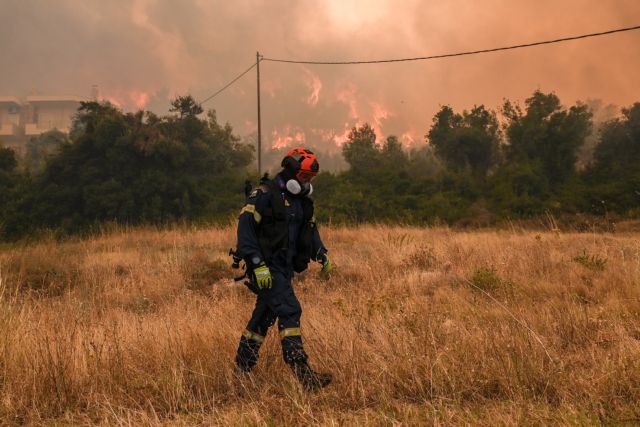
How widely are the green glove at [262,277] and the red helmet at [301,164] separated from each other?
91 cm

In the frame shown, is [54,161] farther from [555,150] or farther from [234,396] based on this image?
[555,150]

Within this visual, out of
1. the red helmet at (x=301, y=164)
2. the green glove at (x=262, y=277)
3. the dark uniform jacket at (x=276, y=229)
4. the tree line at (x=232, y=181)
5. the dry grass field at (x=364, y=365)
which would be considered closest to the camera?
the dry grass field at (x=364, y=365)

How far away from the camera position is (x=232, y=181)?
28.4m

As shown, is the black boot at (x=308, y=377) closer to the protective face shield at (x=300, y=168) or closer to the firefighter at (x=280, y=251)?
the firefighter at (x=280, y=251)

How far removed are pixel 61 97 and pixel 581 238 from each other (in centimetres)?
17980

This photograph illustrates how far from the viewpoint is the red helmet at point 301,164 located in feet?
13.6

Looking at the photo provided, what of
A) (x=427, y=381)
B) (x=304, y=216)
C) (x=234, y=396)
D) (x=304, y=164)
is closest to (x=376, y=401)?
(x=427, y=381)

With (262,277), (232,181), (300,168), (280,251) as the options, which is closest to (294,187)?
(300,168)

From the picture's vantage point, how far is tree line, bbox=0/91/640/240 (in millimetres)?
23266

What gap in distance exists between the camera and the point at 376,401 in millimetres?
3604

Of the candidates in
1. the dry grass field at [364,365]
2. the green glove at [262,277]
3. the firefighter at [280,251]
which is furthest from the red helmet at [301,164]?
the dry grass field at [364,365]

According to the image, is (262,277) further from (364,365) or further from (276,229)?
(364,365)

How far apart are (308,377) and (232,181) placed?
2533 centimetres

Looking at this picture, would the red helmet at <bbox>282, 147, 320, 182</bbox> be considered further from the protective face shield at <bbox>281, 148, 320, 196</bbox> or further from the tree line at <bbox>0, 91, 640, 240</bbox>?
the tree line at <bbox>0, 91, 640, 240</bbox>
